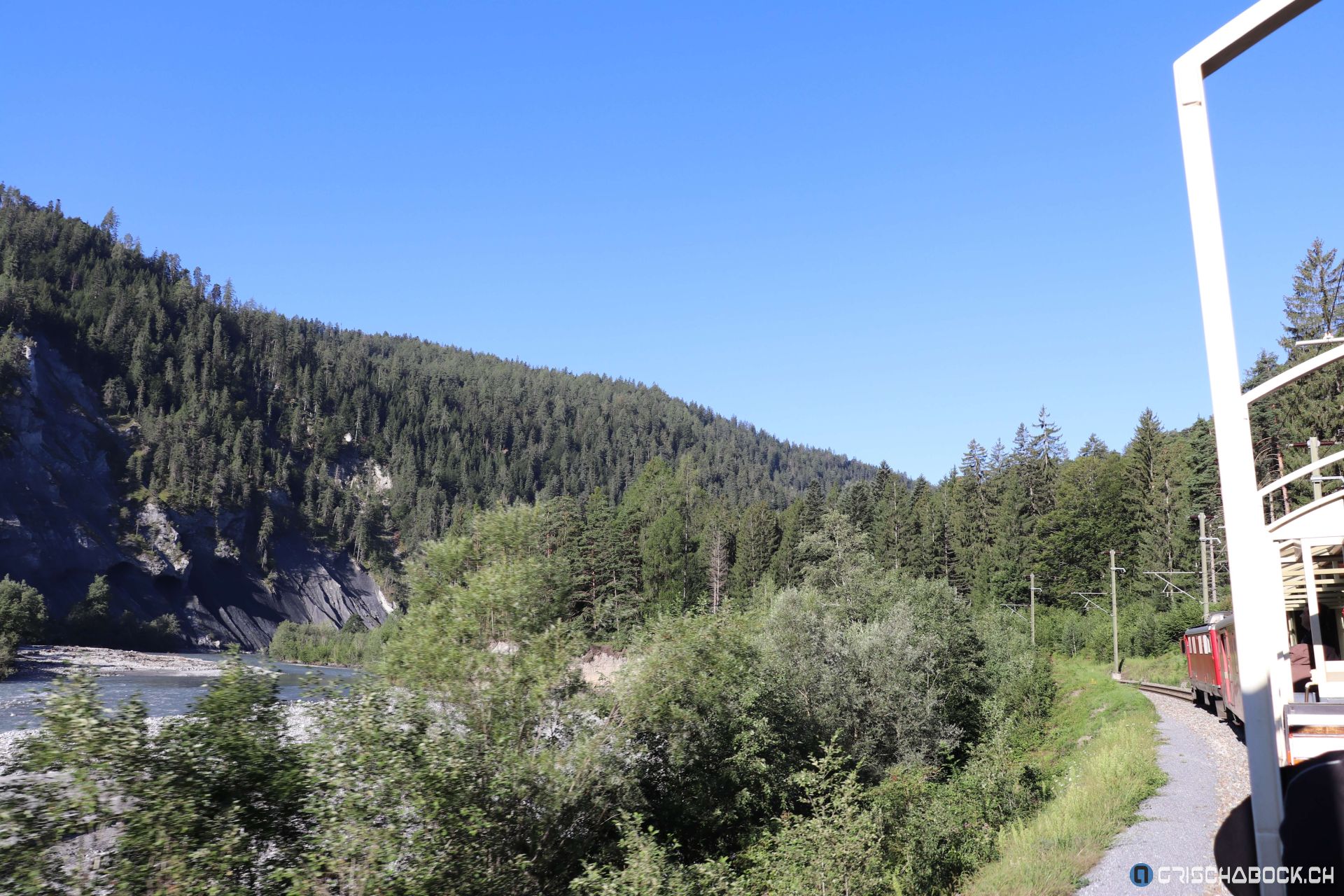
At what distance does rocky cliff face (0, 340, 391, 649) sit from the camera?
93.1m

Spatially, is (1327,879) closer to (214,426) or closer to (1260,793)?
(1260,793)

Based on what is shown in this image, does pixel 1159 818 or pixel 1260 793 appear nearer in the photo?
pixel 1260 793

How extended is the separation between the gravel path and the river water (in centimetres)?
1309

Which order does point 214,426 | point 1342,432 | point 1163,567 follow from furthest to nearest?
point 214,426 → point 1163,567 → point 1342,432

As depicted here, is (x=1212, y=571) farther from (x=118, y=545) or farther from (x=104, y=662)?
(x=118, y=545)

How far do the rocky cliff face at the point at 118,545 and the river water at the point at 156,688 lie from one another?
3343 centimetres

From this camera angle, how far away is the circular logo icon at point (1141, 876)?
34.3 ft

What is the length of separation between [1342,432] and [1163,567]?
24.8 m

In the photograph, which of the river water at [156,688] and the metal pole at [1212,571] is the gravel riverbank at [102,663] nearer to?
the river water at [156,688]

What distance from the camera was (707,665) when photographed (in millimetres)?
21297

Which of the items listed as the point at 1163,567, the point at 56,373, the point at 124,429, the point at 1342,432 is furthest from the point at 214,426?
the point at 1342,432

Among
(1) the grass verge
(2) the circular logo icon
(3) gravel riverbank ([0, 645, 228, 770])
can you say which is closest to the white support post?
(2) the circular logo icon

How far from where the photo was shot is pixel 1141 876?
1051 cm

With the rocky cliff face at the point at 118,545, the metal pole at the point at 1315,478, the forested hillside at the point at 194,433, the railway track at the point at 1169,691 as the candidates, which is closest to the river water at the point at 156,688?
the metal pole at the point at 1315,478
